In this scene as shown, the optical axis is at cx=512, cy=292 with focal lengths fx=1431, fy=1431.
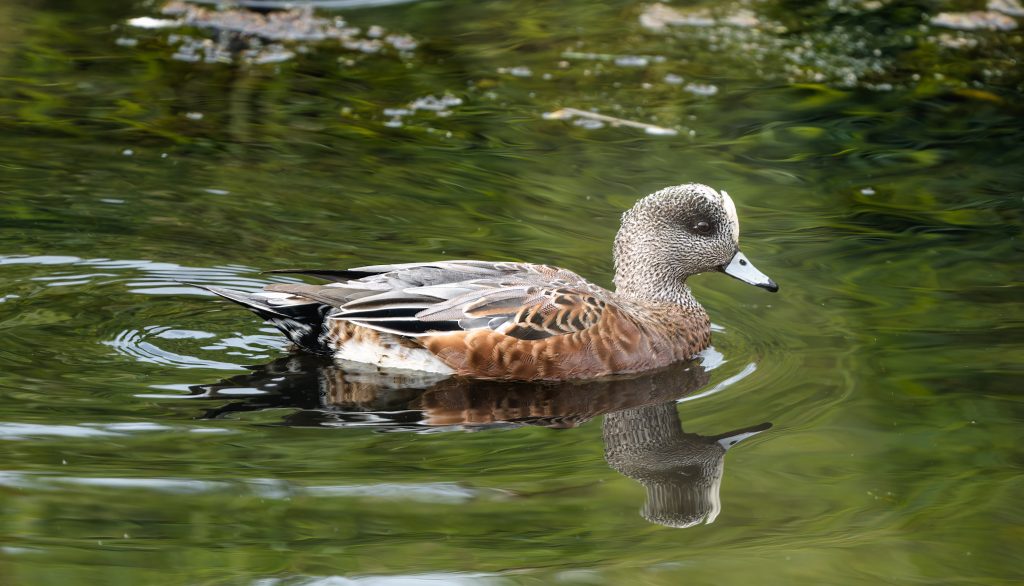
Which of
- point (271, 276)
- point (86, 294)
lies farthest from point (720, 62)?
point (86, 294)

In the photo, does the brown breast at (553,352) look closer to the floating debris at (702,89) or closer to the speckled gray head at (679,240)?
the speckled gray head at (679,240)

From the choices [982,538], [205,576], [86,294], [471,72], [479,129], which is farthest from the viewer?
[471,72]

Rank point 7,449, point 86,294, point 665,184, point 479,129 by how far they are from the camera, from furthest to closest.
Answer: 1. point 479,129
2. point 665,184
3. point 86,294
4. point 7,449

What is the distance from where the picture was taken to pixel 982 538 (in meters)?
4.86

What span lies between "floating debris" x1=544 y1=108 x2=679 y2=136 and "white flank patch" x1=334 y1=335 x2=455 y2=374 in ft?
11.3

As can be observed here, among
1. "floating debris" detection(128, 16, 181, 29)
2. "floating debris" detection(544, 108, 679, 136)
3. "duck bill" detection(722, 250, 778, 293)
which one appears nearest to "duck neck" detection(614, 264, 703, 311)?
"duck bill" detection(722, 250, 778, 293)

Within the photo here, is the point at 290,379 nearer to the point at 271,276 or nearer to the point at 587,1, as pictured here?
the point at 271,276

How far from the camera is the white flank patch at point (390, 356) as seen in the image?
21.6 feet

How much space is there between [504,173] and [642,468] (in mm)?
3747

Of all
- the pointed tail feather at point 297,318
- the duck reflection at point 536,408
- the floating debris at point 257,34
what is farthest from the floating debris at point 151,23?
the duck reflection at point 536,408

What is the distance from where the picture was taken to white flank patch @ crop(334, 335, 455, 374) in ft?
21.6

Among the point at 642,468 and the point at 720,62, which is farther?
the point at 720,62

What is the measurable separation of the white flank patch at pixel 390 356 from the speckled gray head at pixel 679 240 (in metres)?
1.31

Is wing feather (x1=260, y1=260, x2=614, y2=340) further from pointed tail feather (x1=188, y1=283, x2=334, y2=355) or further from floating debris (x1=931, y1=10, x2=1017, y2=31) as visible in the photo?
floating debris (x1=931, y1=10, x2=1017, y2=31)
